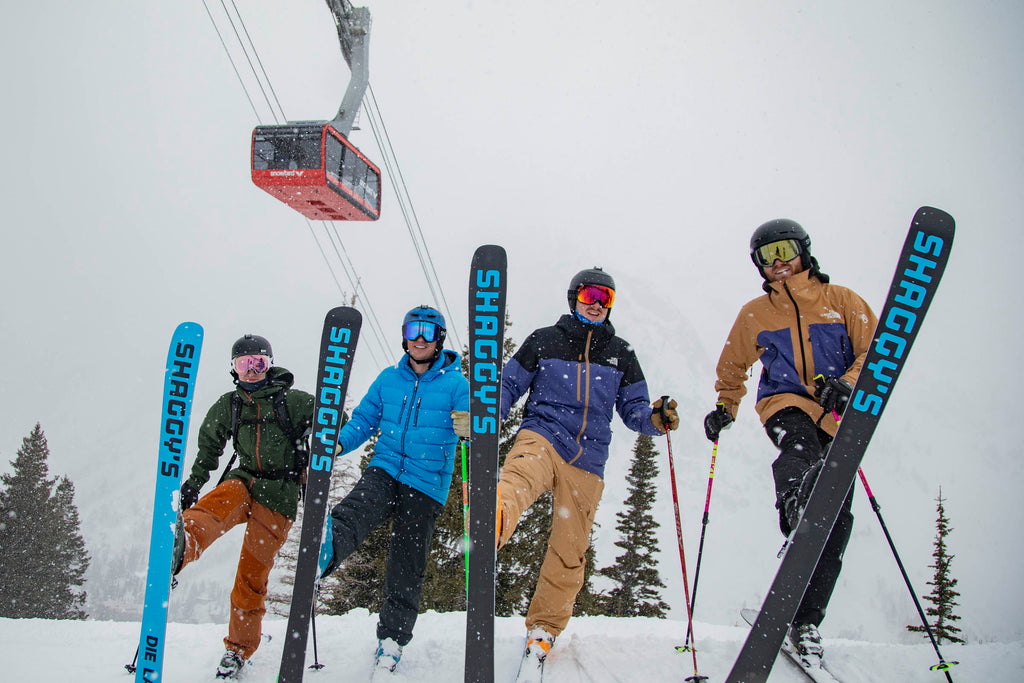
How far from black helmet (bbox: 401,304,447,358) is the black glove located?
2362mm

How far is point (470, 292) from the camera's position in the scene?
10.2ft

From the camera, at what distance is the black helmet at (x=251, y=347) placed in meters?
3.94

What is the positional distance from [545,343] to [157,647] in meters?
2.77

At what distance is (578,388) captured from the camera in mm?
3703

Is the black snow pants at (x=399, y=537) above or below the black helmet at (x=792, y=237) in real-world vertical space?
below

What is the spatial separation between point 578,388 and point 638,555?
604 inches

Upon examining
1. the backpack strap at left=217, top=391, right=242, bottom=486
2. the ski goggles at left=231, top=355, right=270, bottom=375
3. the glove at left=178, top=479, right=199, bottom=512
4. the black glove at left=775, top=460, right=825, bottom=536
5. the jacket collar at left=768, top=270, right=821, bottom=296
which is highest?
the jacket collar at left=768, top=270, right=821, bottom=296

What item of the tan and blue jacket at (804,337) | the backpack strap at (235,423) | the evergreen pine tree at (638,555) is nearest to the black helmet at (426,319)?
the backpack strap at (235,423)

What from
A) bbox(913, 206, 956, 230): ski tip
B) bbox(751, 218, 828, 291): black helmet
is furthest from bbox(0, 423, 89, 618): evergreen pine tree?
bbox(913, 206, 956, 230): ski tip

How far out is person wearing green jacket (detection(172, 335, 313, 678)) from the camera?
3.40 meters

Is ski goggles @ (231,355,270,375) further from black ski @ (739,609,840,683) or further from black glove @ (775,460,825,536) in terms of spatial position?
black ski @ (739,609,840,683)

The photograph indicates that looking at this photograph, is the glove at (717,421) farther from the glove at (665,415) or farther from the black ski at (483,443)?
the black ski at (483,443)

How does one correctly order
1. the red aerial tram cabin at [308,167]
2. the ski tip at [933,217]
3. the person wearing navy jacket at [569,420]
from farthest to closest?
the red aerial tram cabin at [308,167] → the person wearing navy jacket at [569,420] → the ski tip at [933,217]

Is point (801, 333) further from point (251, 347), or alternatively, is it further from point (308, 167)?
point (308, 167)
